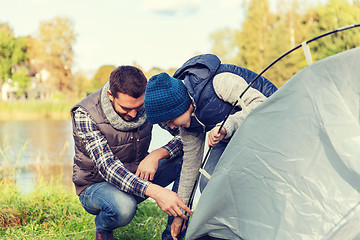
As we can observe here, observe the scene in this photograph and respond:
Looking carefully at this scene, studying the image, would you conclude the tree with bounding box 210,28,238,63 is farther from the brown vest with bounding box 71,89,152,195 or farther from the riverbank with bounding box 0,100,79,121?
the brown vest with bounding box 71,89,152,195

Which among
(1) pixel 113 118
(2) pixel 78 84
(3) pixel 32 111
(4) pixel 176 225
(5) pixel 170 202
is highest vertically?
(1) pixel 113 118

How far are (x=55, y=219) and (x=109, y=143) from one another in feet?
3.48

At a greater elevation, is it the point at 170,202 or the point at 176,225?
the point at 170,202

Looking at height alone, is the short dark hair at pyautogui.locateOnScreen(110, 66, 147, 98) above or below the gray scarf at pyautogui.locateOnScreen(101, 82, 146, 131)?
above

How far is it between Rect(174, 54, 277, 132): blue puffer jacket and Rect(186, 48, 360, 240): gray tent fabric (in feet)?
1.06

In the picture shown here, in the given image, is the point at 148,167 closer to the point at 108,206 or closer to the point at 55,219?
the point at 108,206

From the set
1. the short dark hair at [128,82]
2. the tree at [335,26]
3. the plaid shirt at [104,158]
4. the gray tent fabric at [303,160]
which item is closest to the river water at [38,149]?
the plaid shirt at [104,158]

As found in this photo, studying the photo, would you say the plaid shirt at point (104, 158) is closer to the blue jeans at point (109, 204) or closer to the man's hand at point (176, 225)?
the blue jeans at point (109, 204)

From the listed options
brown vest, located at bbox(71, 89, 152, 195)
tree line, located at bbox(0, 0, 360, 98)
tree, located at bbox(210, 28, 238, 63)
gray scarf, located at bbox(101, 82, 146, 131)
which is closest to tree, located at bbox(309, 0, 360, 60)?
tree line, located at bbox(0, 0, 360, 98)

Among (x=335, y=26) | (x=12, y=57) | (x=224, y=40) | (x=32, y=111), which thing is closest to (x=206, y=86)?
(x=32, y=111)

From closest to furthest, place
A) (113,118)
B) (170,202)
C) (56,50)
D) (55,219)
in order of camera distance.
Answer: (170,202) < (113,118) < (55,219) < (56,50)

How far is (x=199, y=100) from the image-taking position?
2045 millimetres

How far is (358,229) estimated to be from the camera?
1.54m

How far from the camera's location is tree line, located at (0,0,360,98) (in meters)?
19.5
